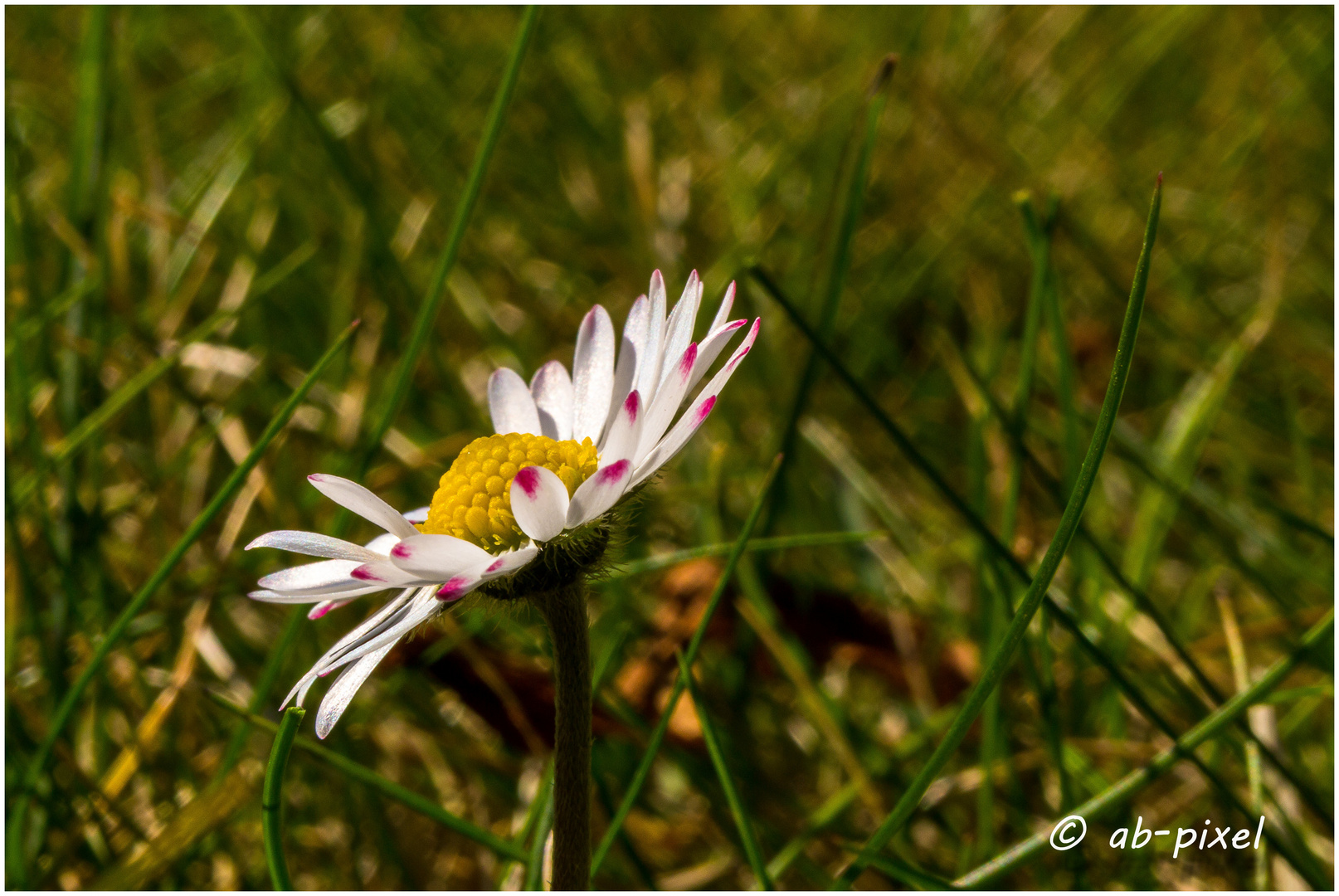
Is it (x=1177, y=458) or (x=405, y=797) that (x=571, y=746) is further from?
(x=1177, y=458)

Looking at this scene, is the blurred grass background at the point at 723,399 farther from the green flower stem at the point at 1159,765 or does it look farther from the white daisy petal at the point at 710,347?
the white daisy petal at the point at 710,347

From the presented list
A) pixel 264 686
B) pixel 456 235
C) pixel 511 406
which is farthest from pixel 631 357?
pixel 264 686

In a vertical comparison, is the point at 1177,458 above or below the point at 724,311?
below

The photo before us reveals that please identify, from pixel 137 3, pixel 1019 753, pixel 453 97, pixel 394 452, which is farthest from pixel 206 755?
pixel 137 3

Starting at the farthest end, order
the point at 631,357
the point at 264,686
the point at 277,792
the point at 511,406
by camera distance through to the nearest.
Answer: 1. the point at 264,686
2. the point at 511,406
3. the point at 631,357
4. the point at 277,792

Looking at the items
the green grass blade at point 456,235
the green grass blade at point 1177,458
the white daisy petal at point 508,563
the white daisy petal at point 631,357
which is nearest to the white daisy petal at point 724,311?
the white daisy petal at point 631,357

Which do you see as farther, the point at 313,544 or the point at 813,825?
the point at 813,825

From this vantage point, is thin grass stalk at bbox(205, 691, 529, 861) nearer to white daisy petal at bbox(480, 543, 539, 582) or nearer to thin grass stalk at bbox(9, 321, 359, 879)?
thin grass stalk at bbox(9, 321, 359, 879)
